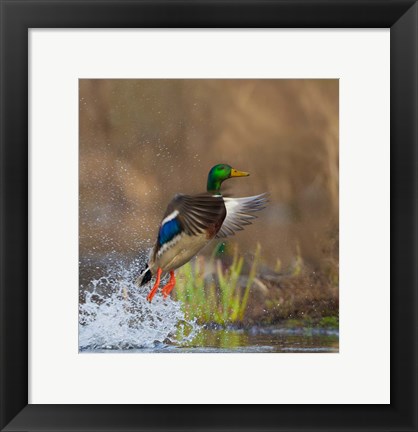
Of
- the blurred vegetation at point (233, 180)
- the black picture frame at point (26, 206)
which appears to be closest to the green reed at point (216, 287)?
the blurred vegetation at point (233, 180)

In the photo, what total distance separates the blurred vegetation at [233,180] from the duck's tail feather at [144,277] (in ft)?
0.22

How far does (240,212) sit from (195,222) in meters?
0.16

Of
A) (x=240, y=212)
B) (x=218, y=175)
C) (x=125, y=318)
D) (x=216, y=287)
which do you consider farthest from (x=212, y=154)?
(x=125, y=318)

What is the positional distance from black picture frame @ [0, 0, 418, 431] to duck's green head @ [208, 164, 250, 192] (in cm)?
44

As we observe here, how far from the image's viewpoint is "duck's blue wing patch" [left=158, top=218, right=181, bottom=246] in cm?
267

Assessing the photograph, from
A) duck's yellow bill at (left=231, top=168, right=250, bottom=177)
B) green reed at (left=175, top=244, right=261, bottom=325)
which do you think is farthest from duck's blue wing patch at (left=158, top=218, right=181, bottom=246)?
duck's yellow bill at (left=231, top=168, right=250, bottom=177)

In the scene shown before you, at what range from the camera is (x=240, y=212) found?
2.66m

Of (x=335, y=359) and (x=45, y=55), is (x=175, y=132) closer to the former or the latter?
(x=45, y=55)

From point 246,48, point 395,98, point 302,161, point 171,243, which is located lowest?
point 171,243

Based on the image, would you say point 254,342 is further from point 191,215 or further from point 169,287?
point 191,215

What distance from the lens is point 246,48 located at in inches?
102

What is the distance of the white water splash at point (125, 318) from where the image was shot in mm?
2609

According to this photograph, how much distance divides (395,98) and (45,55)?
1.10 m

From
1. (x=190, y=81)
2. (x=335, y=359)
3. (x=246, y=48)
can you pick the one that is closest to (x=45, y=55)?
(x=190, y=81)
